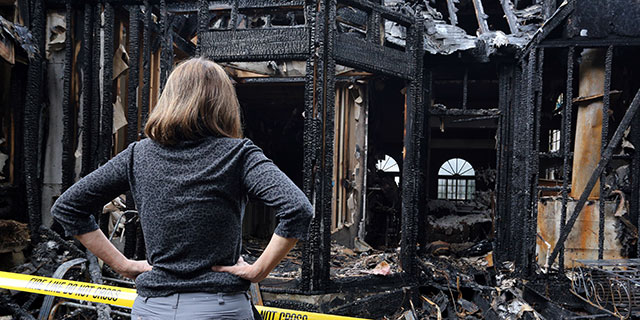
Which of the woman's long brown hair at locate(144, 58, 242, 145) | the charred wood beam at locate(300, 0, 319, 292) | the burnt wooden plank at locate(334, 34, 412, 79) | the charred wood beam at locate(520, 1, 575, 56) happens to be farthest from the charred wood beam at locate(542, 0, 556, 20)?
the woman's long brown hair at locate(144, 58, 242, 145)

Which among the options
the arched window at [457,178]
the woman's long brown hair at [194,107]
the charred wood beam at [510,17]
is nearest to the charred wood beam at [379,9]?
the charred wood beam at [510,17]

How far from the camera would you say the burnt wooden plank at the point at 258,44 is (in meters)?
4.80

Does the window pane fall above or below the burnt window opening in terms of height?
below

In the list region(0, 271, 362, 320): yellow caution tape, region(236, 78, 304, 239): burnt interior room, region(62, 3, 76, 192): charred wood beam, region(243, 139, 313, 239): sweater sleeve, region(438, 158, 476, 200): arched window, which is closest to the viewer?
region(243, 139, 313, 239): sweater sleeve

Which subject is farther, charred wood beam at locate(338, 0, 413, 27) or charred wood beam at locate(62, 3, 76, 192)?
charred wood beam at locate(62, 3, 76, 192)

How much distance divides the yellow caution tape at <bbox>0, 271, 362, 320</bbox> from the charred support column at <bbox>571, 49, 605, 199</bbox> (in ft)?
15.8

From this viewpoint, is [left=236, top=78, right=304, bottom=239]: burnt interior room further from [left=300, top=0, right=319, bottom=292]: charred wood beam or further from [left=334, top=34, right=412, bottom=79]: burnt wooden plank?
[left=300, top=0, right=319, bottom=292]: charred wood beam

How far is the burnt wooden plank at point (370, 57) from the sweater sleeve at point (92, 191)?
356cm

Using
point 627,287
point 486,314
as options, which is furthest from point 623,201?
point 486,314

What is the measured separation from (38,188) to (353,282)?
396cm

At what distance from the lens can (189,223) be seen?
1.52 m

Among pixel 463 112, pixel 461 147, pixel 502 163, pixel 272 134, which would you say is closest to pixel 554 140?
pixel 461 147

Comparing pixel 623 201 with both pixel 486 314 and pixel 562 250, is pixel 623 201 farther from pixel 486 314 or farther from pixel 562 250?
pixel 486 314

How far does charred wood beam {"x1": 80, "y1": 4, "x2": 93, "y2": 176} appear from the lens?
5.20 m
